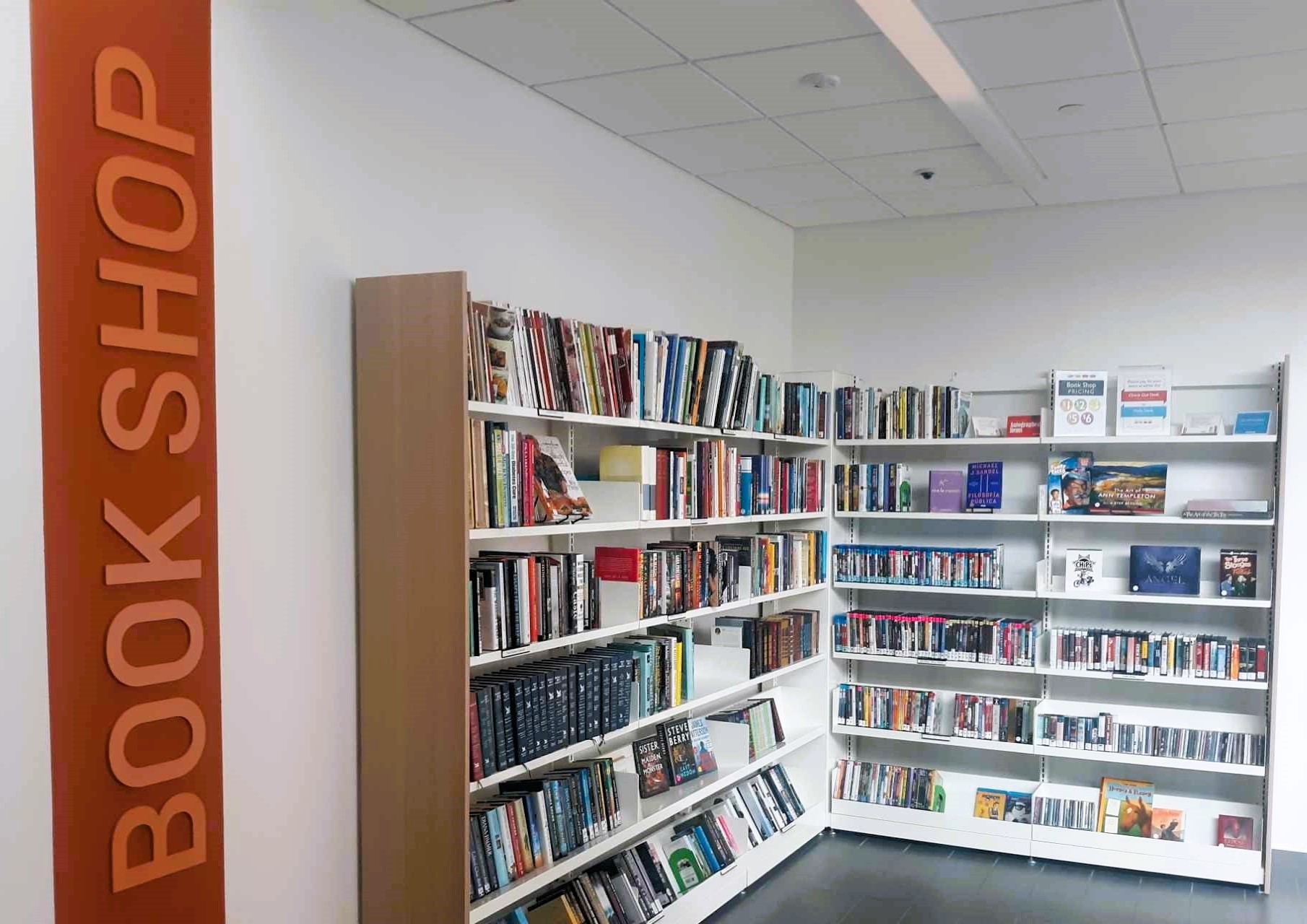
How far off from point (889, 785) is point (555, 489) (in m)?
2.95

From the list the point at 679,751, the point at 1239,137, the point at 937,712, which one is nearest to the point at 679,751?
the point at 679,751

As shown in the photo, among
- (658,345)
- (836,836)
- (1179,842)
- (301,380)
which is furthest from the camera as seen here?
(836,836)

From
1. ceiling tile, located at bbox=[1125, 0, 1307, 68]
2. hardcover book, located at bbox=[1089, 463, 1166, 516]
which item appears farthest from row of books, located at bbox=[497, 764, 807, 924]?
ceiling tile, located at bbox=[1125, 0, 1307, 68]

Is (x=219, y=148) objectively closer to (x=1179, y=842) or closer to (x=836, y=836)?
(x=836, y=836)

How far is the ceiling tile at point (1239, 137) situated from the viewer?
397cm

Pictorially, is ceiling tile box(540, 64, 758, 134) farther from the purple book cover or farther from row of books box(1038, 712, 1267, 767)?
row of books box(1038, 712, 1267, 767)

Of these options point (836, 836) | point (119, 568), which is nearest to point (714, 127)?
point (119, 568)

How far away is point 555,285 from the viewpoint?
3883 mm

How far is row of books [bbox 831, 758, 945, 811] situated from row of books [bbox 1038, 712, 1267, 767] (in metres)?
0.61

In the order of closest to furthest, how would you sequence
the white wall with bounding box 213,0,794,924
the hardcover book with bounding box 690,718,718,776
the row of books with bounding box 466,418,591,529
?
the white wall with bounding box 213,0,794,924, the row of books with bounding box 466,418,591,529, the hardcover book with bounding box 690,718,718,776

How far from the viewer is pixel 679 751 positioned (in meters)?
4.21

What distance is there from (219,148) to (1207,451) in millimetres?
4275

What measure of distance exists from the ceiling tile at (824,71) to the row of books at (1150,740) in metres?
2.88

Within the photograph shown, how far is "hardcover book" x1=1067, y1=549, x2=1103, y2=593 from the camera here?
4.95m
